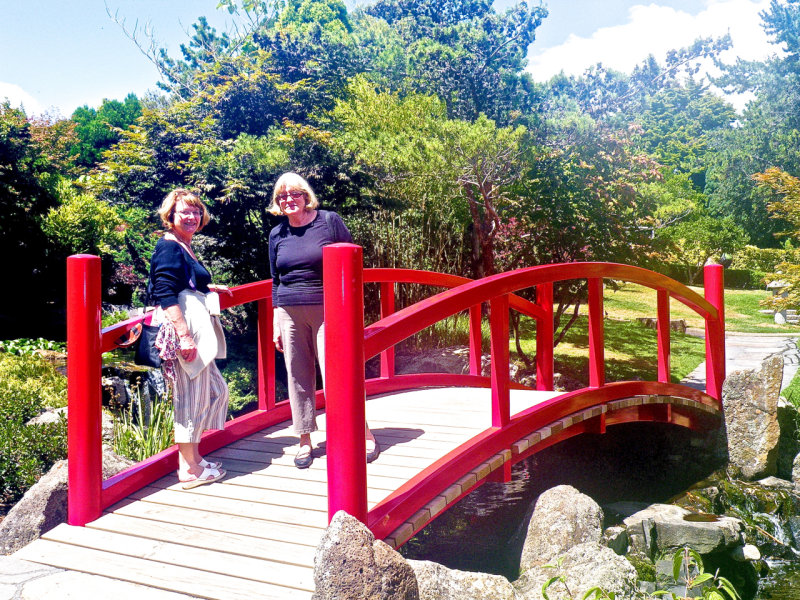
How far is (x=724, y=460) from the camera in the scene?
7.00 metres

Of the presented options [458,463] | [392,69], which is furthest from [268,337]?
[392,69]

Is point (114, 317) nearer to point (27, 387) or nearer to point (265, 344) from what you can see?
point (27, 387)

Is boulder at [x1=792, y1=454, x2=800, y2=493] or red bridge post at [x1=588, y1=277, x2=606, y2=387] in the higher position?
red bridge post at [x1=588, y1=277, x2=606, y2=387]

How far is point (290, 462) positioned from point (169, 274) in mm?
1180

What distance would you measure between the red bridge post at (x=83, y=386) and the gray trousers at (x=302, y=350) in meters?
0.83

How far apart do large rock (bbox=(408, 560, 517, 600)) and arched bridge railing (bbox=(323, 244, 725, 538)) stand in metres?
0.28

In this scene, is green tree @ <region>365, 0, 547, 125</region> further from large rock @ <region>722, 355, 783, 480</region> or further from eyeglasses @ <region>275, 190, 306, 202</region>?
eyeglasses @ <region>275, 190, 306, 202</region>

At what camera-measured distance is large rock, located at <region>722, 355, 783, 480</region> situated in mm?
6797

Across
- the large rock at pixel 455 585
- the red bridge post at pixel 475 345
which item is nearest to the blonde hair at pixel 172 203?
the large rock at pixel 455 585

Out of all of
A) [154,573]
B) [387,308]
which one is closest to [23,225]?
[387,308]

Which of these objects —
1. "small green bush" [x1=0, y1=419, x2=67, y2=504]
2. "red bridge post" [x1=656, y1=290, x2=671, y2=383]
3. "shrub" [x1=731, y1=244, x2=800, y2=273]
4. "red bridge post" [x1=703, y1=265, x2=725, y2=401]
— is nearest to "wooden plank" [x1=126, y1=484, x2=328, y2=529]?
"small green bush" [x1=0, y1=419, x2=67, y2=504]

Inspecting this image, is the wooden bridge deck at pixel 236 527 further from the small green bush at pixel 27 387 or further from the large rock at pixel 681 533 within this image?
the small green bush at pixel 27 387

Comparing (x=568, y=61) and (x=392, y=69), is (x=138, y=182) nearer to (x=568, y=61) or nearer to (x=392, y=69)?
(x=392, y=69)

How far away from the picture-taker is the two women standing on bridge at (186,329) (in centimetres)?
317
